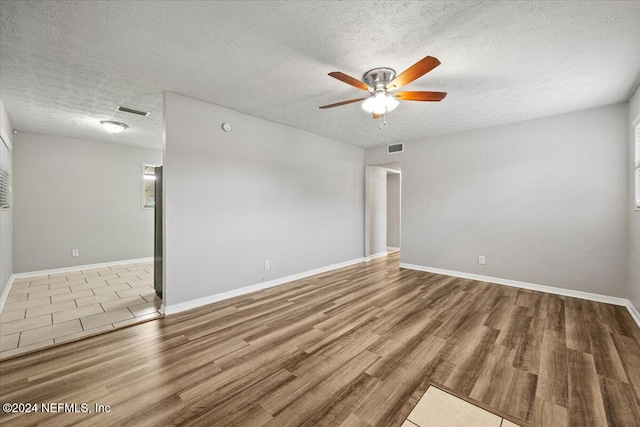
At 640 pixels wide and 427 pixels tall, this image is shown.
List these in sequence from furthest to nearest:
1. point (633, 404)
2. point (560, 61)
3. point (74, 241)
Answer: point (74, 241) < point (560, 61) < point (633, 404)

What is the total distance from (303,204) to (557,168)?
13.1 feet

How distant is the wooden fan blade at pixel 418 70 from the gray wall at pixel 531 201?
2.99 meters

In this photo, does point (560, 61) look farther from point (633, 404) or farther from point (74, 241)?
point (74, 241)

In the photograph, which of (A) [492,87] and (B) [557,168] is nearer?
(A) [492,87]

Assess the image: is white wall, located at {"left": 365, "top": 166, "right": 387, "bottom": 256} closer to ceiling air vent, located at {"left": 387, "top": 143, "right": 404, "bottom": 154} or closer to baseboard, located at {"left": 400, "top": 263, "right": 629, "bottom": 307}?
ceiling air vent, located at {"left": 387, "top": 143, "right": 404, "bottom": 154}

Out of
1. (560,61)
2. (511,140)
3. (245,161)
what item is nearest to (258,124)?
(245,161)

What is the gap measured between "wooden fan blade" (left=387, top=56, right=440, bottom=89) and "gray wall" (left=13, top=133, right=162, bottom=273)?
620cm

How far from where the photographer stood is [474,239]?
15.2 feet

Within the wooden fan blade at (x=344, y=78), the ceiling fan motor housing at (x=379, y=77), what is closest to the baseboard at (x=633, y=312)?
the ceiling fan motor housing at (x=379, y=77)

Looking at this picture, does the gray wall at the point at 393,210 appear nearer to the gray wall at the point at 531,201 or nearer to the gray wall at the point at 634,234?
the gray wall at the point at 531,201

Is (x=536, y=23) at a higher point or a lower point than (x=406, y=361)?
higher

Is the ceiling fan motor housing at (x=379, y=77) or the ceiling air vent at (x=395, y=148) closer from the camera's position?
the ceiling fan motor housing at (x=379, y=77)

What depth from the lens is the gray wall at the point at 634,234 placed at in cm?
298

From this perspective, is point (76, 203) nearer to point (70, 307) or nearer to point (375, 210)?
point (70, 307)
